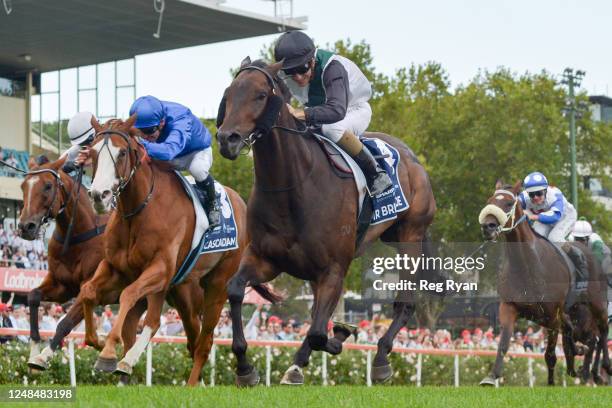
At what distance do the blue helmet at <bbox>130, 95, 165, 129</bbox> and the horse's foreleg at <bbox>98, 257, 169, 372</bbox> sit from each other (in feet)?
3.90

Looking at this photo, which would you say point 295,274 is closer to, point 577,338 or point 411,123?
point 577,338

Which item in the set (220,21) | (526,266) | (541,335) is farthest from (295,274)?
(220,21)

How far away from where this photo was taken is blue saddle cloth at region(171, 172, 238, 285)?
28.4 feet

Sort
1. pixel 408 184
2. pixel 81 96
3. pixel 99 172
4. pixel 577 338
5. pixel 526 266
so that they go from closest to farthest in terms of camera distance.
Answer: pixel 99 172
pixel 408 184
pixel 526 266
pixel 577 338
pixel 81 96

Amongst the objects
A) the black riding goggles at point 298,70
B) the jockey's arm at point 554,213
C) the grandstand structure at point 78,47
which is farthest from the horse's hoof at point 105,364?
the grandstand structure at point 78,47

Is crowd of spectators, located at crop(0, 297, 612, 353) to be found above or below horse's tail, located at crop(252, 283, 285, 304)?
below

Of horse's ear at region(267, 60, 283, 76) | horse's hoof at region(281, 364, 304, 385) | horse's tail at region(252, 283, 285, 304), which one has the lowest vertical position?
horse's hoof at region(281, 364, 304, 385)

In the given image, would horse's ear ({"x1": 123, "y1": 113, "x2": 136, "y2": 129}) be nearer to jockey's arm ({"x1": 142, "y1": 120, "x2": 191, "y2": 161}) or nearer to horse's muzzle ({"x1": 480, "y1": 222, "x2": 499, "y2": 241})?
jockey's arm ({"x1": 142, "y1": 120, "x2": 191, "y2": 161})

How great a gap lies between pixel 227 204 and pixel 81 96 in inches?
1078

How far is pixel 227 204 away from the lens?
31.8ft

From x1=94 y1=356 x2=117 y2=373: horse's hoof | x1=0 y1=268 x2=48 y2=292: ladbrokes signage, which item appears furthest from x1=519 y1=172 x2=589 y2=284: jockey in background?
x1=0 y1=268 x2=48 y2=292: ladbrokes signage

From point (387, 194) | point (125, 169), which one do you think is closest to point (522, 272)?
point (387, 194)

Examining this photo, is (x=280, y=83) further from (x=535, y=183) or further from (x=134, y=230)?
(x=535, y=183)

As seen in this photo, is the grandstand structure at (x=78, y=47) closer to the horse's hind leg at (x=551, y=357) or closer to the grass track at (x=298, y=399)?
the horse's hind leg at (x=551, y=357)
